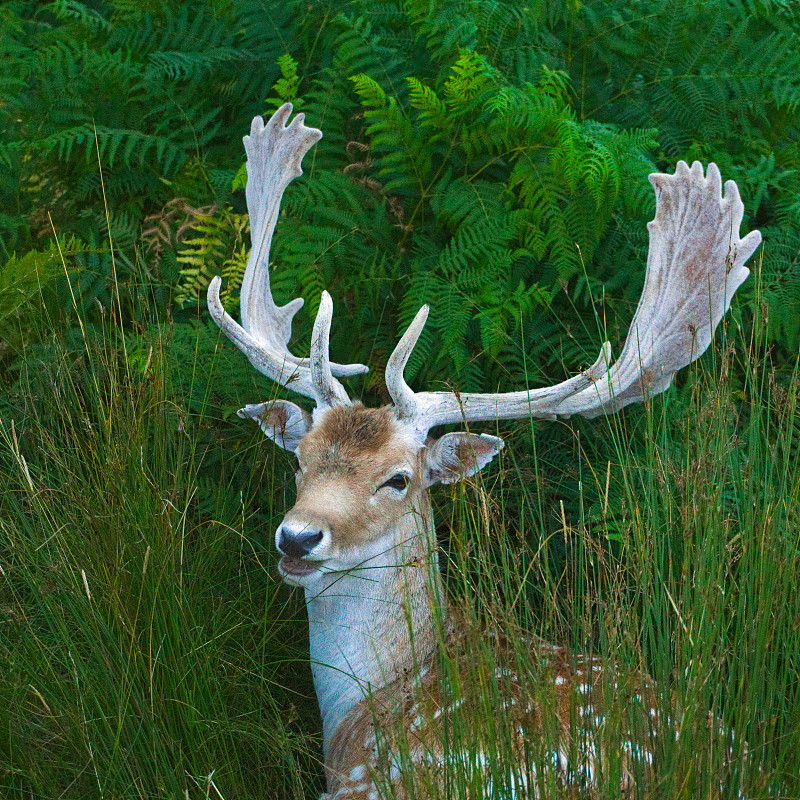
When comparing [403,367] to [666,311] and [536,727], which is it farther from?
[536,727]

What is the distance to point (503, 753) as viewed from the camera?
2.42m

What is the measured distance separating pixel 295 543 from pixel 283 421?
2.77 ft

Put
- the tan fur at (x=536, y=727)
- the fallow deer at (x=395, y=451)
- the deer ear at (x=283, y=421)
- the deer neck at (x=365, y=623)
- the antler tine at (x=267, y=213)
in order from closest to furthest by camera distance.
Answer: the tan fur at (x=536, y=727) → the fallow deer at (x=395, y=451) → the deer neck at (x=365, y=623) → the deer ear at (x=283, y=421) → the antler tine at (x=267, y=213)

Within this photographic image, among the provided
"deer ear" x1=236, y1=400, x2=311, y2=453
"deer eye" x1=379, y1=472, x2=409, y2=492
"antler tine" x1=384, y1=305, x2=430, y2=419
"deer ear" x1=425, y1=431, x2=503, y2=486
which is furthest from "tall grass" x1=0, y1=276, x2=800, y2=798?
"antler tine" x1=384, y1=305, x2=430, y2=419

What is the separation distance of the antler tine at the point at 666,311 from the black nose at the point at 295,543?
0.70m

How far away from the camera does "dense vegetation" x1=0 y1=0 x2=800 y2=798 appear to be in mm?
3004

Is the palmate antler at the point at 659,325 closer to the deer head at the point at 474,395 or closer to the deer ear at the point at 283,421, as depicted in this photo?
the deer head at the point at 474,395

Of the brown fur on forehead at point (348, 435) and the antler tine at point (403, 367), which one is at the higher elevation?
the antler tine at point (403, 367)

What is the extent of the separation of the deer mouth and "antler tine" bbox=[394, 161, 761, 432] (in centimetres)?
71

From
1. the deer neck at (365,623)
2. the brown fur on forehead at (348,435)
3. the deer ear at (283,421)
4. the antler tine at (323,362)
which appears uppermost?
the antler tine at (323,362)

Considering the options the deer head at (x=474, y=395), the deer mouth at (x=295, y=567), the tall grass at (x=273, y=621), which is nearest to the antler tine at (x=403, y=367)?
the deer head at (x=474, y=395)

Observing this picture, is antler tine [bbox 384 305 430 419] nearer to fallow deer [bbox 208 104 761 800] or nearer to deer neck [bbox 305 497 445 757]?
fallow deer [bbox 208 104 761 800]

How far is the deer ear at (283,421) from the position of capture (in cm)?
384

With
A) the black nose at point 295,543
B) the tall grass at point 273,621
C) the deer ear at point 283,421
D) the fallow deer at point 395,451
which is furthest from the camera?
the deer ear at point 283,421
